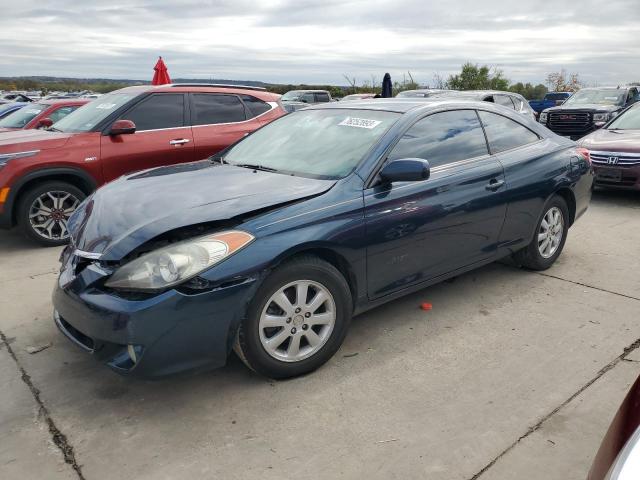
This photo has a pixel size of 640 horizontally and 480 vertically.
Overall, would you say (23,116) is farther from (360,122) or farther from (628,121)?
(628,121)

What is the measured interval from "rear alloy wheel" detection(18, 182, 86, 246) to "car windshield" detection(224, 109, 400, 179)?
2.57m

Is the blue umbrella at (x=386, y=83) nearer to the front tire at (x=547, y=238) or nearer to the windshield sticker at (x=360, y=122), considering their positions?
the front tire at (x=547, y=238)

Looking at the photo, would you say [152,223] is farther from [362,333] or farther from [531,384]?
[531,384]

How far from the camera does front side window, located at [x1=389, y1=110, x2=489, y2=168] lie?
3686mm

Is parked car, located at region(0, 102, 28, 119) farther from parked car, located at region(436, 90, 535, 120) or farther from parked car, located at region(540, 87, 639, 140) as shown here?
parked car, located at region(540, 87, 639, 140)

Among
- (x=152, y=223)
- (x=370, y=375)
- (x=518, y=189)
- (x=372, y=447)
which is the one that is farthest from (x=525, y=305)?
(x=152, y=223)

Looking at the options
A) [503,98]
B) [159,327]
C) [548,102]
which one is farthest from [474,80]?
[159,327]

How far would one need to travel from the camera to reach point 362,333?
3.75 meters

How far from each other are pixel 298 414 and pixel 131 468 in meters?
0.83

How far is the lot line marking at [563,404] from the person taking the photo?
246 centimetres

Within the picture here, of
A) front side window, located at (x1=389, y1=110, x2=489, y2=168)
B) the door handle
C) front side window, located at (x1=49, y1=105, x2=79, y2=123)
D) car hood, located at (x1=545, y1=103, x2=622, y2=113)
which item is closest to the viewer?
front side window, located at (x1=389, y1=110, x2=489, y2=168)

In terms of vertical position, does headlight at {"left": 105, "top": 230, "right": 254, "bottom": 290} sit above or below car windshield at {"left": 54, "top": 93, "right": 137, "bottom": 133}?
below

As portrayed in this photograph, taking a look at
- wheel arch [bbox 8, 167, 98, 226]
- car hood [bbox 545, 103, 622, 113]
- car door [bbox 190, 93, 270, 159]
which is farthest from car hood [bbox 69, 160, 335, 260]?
car hood [bbox 545, 103, 622, 113]

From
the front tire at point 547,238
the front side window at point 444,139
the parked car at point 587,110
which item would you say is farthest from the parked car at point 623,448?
the parked car at point 587,110
